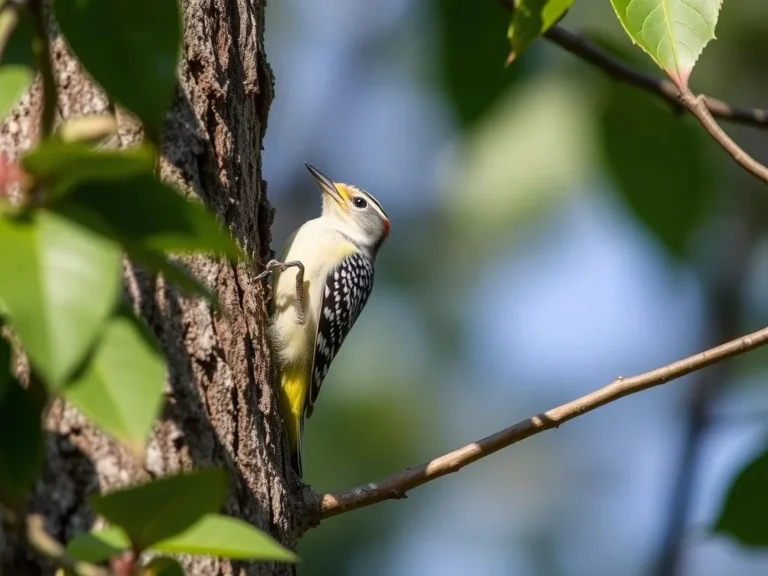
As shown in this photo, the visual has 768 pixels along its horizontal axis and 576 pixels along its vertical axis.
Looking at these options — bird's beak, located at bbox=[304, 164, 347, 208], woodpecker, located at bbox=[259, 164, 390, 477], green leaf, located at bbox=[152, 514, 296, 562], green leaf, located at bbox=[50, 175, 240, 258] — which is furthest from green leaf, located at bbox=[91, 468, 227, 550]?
bird's beak, located at bbox=[304, 164, 347, 208]

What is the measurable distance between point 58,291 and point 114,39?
1.64 ft

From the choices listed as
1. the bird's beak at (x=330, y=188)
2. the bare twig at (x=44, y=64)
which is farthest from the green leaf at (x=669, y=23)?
the bird's beak at (x=330, y=188)

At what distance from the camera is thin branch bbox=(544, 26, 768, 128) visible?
331cm

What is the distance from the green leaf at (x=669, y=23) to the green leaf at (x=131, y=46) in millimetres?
1084

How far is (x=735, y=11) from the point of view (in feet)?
31.1

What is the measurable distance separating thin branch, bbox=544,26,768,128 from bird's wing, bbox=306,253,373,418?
2.04 m

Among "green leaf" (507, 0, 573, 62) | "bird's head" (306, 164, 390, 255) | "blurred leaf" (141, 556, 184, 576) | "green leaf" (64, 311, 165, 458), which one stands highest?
"green leaf" (507, 0, 573, 62)

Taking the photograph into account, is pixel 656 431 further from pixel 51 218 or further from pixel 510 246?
pixel 51 218

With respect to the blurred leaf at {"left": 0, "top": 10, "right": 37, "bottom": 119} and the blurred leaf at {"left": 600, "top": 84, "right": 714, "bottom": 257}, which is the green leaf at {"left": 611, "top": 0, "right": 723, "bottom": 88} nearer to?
the blurred leaf at {"left": 600, "top": 84, "right": 714, "bottom": 257}

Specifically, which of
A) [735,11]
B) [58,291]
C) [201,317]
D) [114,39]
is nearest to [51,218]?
[58,291]

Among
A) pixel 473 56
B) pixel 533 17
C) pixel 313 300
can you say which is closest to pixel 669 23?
pixel 533 17

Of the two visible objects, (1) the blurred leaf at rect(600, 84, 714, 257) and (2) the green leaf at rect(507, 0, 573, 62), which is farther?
(1) the blurred leaf at rect(600, 84, 714, 257)

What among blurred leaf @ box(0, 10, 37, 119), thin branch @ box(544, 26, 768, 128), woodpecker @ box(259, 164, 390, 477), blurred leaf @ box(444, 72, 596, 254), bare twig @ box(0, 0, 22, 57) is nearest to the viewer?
blurred leaf @ box(0, 10, 37, 119)

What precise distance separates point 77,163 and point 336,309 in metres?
4.33
